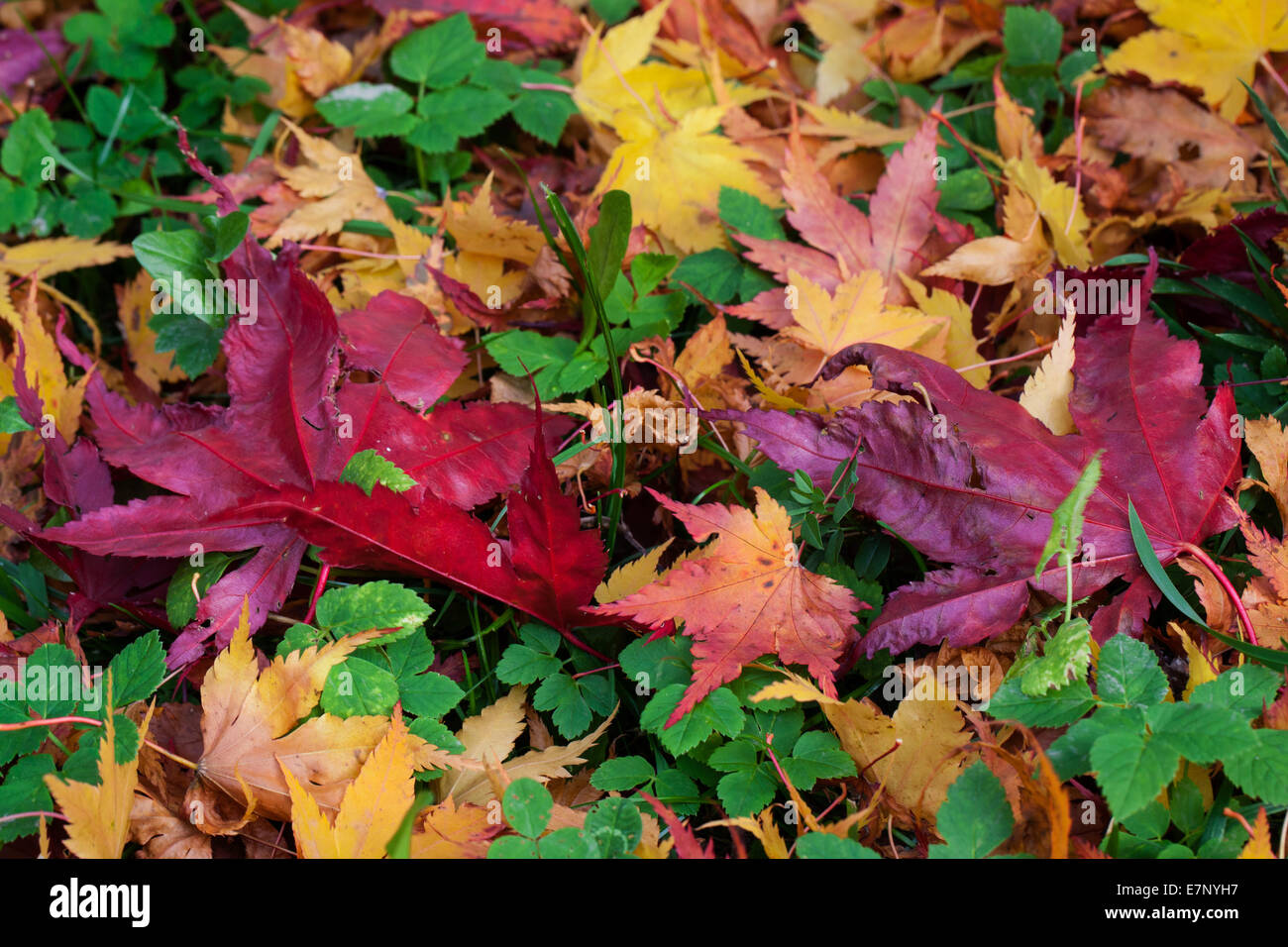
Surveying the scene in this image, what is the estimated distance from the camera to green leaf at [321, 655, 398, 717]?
1.10 m

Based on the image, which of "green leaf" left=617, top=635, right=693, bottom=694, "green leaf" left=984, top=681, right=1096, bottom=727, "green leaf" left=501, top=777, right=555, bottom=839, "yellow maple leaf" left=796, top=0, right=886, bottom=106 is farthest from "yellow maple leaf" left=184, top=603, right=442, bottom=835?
"yellow maple leaf" left=796, top=0, right=886, bottom=106

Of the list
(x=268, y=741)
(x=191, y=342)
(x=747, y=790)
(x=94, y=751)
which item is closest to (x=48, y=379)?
(x=191, y=342)

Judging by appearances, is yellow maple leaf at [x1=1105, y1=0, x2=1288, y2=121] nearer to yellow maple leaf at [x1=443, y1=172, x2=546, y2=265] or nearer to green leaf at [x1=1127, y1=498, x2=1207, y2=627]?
green leaf at [x1=1127, y1=498, x2=1207, y2=627]

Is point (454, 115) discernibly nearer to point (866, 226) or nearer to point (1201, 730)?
point (866, 226)

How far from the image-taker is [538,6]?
1964 millimetres

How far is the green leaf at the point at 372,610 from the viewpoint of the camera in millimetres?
1142

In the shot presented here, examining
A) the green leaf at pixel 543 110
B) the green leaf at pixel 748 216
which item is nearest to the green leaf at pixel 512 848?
the green leaf at pixel 748 216

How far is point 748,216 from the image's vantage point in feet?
5.17

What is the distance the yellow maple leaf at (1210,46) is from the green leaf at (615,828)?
159 centimetres

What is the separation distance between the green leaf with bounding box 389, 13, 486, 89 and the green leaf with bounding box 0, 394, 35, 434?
0.92m

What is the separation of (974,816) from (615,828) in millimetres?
374

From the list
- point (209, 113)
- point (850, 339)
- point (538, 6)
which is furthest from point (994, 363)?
point (209, 113)

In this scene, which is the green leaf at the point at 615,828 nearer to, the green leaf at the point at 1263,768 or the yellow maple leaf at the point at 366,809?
the yellow maple leaf at the point at 366,809
